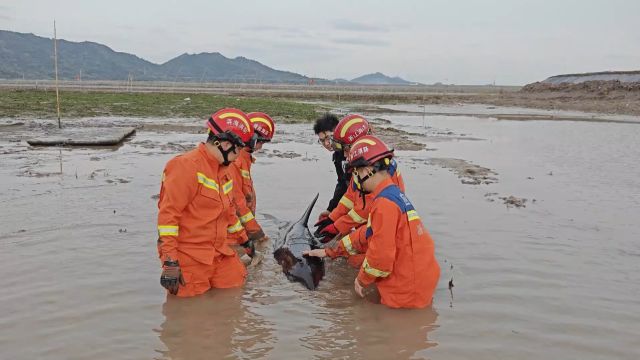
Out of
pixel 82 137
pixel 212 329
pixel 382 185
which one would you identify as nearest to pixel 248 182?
pixel 382 185

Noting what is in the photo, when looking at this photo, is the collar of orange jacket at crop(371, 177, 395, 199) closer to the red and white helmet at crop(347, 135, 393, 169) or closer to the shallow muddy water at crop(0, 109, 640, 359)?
the red and white helmet at crop(347, 135, 393, 169)

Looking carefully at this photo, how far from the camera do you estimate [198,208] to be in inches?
179

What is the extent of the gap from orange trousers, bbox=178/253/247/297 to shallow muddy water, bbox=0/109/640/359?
0.09 meters

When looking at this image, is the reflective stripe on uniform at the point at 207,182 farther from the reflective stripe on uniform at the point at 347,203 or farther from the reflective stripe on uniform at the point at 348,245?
the reflective stripe on uniform at the point at 347,203

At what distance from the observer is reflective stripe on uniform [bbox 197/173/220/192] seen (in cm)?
445

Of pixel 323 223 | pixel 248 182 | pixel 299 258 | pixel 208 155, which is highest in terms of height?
pixel 208 155

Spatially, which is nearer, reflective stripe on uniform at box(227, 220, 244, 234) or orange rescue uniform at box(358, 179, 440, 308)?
orange rescue uniform at box(358, 179, 440, 308)

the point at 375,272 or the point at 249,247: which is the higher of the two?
the point at 375,272

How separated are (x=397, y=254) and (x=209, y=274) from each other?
166 centimetres

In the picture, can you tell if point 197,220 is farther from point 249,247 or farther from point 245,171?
point 245,171

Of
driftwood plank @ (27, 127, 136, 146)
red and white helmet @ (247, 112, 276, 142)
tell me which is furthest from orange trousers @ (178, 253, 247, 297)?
driftwood plank @ (27, 127, 136, 146)

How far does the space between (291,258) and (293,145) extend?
10253 mm

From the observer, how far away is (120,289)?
4.97 meters

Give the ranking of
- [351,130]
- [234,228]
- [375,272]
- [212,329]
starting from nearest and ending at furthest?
1. [212,329]
2. [375,272]
3. [234,228]
4. [351,130]
